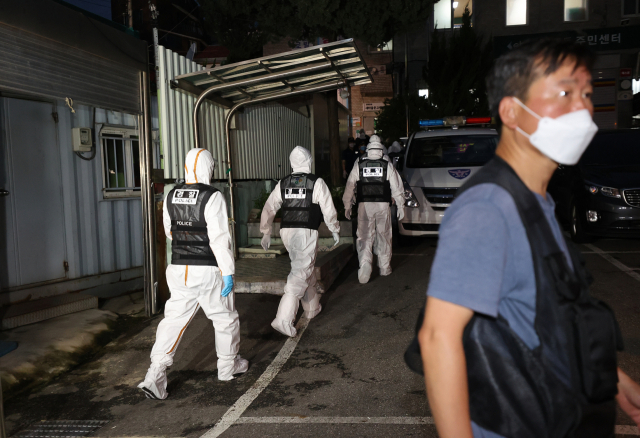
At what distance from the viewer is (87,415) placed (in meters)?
4.10

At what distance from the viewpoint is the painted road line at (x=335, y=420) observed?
364cm

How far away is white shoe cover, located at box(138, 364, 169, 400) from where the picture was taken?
4.21m

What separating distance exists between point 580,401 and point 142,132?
608cm

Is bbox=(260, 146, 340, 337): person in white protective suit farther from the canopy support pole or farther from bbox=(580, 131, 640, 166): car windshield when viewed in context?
bbox=(580, 131, 640, 166): car windshield

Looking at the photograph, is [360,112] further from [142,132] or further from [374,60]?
[142,132]

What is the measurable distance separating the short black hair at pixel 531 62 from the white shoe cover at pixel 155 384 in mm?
3640

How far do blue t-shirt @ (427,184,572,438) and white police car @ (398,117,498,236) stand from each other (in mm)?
7464

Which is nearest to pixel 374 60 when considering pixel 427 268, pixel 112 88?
pixel 427 268

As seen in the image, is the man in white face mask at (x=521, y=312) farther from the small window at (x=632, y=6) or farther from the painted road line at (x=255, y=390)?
the small window at (x=632, y=6)

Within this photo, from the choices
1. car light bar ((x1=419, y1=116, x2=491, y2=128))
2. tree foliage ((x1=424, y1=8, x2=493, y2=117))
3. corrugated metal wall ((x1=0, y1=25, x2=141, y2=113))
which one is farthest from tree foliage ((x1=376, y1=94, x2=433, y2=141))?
corrugated metal wall ((x1=0, y1=25, x2=141, y2=113))

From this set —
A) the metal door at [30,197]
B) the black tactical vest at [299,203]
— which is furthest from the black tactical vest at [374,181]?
the metal door at [30,197]

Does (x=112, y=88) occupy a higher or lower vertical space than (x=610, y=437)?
higher

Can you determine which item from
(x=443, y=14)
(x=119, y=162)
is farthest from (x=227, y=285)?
(x=443, y=14)

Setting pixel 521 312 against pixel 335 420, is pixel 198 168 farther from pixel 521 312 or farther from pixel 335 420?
pixel 521 312
